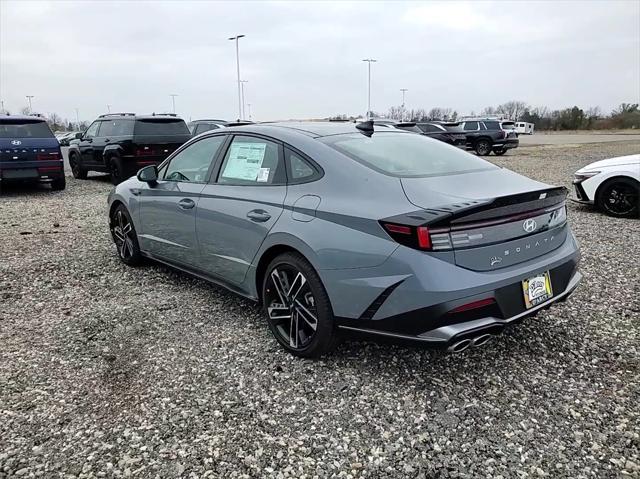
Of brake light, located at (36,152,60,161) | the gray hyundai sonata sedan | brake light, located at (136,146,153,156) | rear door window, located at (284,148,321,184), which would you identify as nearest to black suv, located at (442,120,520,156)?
brake light, located at (136,146,153,156)

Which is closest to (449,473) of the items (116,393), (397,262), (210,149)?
(397,262)

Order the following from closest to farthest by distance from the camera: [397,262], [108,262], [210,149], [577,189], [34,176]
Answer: [397,262]
[210,149]
[108,262]
[577,189]
[34,176]

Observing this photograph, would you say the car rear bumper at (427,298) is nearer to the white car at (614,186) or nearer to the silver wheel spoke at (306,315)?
the silver wheel spoke at (306,315)

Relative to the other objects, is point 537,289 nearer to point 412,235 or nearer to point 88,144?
point 412,235

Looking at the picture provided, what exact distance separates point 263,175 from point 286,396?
5.12ft

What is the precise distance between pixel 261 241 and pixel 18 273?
3.33 metres

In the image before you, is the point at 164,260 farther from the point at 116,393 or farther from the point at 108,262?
the point at 116,393

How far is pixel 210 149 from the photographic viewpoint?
4.30 meters

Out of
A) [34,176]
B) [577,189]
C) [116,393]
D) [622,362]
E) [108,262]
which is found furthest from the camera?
[34,176]

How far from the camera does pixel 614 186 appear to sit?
7.88 m

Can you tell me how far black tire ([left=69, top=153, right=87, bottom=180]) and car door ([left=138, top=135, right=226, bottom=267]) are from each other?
10.4m

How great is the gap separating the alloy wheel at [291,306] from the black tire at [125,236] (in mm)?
2348

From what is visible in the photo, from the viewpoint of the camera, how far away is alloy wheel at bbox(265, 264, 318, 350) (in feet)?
10.7

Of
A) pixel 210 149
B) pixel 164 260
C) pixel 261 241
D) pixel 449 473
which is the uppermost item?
pixel 210 149
